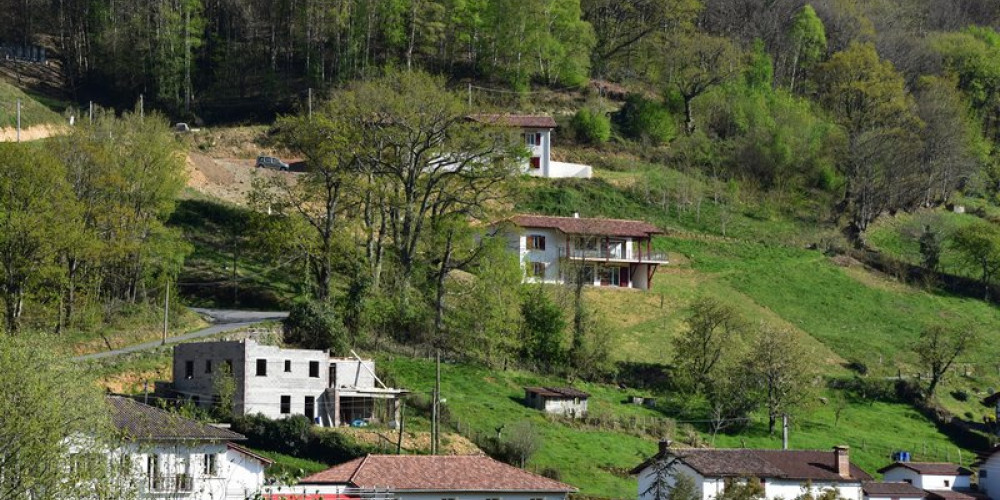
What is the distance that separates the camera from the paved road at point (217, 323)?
7675 centimetres

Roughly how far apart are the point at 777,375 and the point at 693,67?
168 feet

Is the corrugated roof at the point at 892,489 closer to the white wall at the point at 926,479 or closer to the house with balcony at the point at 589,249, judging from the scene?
the white wall at the point at 926,479

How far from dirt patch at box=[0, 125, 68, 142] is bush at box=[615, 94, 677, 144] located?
137 ft

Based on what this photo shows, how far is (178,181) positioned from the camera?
89500mm

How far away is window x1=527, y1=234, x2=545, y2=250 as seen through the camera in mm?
103875

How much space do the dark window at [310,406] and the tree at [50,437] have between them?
93.1ft

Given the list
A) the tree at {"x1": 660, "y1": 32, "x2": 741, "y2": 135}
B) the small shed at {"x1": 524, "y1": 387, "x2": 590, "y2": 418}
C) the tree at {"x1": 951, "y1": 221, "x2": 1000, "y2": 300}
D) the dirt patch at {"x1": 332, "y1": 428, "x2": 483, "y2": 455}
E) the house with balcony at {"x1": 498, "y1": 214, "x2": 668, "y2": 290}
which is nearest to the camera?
the dirt patch at {"x1": 332, "y1": 428, "x2": 483, "y2": 455}

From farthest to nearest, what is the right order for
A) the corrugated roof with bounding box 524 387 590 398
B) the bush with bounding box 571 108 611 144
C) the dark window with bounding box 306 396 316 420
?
the bush with bounding box 571 108 611 144 → the corrugated roof with bounding box 524 387 590 398 → the dark window with bounding box 306 396 316 420

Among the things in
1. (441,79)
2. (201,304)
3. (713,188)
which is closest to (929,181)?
(713,188)

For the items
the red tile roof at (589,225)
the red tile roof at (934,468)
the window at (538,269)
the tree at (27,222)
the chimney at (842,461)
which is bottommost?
the red tile roof at (934,468)

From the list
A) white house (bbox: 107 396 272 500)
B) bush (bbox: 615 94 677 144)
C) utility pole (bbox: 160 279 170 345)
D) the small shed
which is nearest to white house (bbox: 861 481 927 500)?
the small shed

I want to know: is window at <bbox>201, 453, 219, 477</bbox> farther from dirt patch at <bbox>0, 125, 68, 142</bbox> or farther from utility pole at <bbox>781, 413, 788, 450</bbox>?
dirt patch at <bbox>0, 125, 68, 142</bbox>

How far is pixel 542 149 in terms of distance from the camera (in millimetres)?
118062

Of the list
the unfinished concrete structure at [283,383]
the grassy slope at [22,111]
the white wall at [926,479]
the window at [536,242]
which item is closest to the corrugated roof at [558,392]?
the unfinished concrete structure at [283,383]
